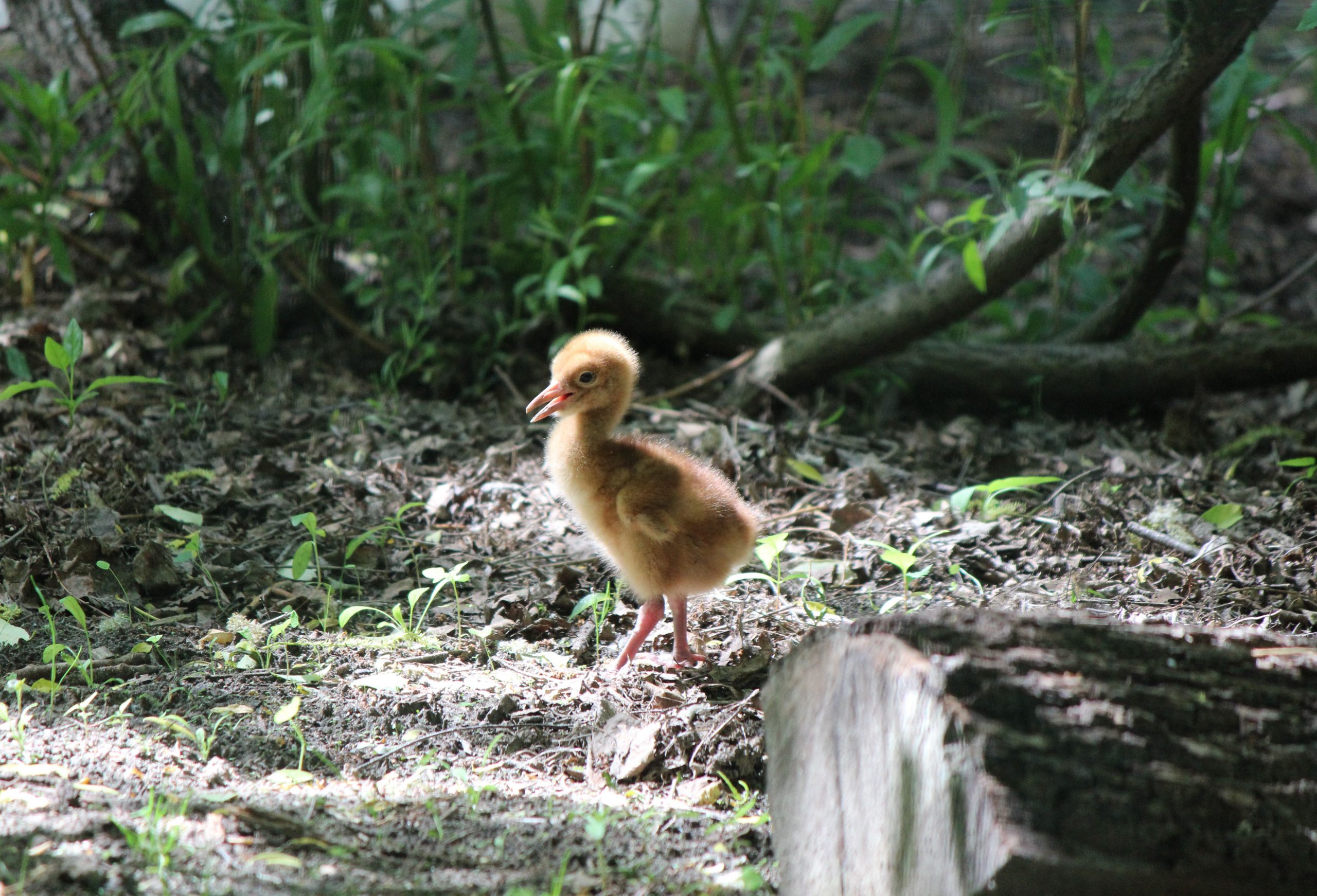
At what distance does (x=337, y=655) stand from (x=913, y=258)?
3.73 m

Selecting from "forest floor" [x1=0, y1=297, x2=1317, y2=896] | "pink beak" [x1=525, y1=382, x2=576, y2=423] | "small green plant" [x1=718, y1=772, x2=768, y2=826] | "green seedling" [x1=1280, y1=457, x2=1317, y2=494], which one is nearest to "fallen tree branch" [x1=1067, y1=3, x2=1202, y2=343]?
"forest floor" [x1=0, y1=297, x2=1317, y2=896]

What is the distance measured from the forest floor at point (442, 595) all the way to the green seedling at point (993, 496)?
17 millimetres

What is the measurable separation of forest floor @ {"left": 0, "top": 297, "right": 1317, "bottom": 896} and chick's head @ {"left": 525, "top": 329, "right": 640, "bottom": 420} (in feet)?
2.15

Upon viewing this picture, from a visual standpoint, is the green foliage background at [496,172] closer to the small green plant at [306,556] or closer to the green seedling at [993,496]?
the green seedling at [993,496]

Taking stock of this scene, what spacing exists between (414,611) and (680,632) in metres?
0.84

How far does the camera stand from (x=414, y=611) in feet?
10.6

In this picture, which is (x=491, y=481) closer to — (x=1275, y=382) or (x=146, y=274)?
(x=146, y=274)

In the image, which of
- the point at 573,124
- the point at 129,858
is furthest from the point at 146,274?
the point at 129,858

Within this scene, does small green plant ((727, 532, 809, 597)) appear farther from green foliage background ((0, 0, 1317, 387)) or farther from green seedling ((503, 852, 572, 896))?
green foliage background ((0, 0, 1317, 387))

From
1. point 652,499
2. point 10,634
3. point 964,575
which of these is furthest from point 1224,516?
point 10,634

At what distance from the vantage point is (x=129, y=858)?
6.21ft

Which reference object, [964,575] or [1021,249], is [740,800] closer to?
[964,575]

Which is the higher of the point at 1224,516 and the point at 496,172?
the point at 496,172

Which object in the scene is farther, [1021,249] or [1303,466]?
[1021,249]
